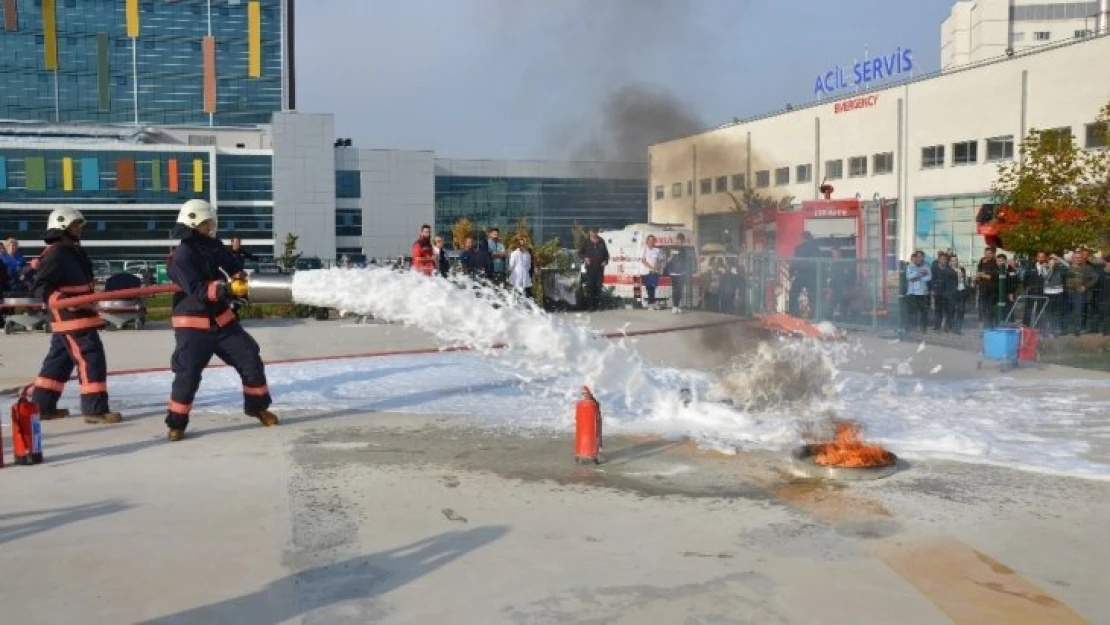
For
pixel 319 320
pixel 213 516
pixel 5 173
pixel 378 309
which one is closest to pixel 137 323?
pixel 319 320

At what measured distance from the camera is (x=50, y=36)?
86.1 m

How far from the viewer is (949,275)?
58.7ft

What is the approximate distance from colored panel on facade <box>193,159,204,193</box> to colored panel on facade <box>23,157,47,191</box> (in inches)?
426

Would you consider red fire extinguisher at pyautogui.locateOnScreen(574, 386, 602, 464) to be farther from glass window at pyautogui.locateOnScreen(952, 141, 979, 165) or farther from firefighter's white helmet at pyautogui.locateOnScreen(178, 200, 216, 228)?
glass window at pyautogui.locateOnScreen(952, 141, 979, 165)

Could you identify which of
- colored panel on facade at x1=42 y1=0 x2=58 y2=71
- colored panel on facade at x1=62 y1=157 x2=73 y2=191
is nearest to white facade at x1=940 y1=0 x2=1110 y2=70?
colored panel on facade at x1=62 y1=157 x2=73 y2=191

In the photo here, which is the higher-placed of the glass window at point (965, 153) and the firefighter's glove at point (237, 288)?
the glass window at point (965, 153)

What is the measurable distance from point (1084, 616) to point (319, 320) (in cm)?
1784

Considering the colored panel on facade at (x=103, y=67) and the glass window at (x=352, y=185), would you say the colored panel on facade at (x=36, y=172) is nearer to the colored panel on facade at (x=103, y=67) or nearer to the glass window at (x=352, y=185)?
the colored panel on facade at (x=103, y=67)

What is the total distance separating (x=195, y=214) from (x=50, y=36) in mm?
91497

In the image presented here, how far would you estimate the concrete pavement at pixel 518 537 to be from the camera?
4480 mm

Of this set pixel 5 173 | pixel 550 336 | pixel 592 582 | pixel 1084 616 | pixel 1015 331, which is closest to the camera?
pixel 1084 616

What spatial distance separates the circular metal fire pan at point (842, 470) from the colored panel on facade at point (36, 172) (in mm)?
79469

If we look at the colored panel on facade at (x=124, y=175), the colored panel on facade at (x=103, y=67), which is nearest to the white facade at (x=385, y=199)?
the colored panel on facade at (x=124, y=175)

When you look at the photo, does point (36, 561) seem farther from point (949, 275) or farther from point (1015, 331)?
point (949, 275)
